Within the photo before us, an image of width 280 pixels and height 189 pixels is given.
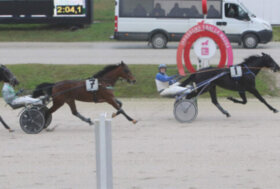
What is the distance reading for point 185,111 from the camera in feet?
40.8

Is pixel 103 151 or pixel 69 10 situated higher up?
pixel 69 10

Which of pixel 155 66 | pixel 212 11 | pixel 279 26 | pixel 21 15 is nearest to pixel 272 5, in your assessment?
pixel 279 26

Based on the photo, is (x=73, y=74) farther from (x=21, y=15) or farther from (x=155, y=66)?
(x=21, y=15)

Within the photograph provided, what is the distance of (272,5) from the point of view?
31547mm

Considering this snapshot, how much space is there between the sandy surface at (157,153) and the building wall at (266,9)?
732 inches

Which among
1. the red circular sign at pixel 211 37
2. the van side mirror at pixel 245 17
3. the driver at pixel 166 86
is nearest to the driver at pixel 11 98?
the driver at pixel 166 86

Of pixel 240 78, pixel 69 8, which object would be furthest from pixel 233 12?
pixel 240 78

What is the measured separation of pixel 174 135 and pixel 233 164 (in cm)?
247

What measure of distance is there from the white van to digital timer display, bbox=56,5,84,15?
172 inches

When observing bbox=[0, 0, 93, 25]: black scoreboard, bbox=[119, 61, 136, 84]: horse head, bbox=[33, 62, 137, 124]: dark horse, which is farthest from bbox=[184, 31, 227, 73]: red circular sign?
bbox=[0, 0, 93, 25]: black scoreboard

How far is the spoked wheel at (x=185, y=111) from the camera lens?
490 inches

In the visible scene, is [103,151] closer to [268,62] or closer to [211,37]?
[268,62]

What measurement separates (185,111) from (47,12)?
690 inches

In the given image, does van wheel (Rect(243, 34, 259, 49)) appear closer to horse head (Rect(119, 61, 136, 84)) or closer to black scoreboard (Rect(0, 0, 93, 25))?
black scoreboard (Rect(0, 0, 93, 25))
